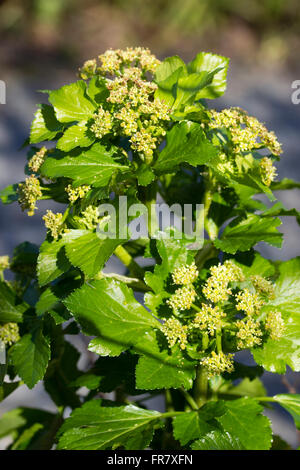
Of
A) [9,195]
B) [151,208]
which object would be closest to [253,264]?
[151,208]

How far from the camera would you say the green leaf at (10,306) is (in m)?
0.83

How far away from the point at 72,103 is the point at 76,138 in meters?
0.06

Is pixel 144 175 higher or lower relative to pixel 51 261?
higher

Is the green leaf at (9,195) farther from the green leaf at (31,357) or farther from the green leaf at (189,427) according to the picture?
the green leaf at (189,427)

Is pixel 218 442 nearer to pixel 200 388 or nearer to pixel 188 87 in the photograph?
pixel 200 388

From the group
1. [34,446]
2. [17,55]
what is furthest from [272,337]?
[17,55]

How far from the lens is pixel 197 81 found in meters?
0.71

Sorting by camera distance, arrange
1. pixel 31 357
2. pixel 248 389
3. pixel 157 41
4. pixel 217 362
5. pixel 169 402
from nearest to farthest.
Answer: pixel 217 362, pixel 31 357, pixel 169 402, pixel 248 389, pixel 157 41

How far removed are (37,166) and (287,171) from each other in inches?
88.2

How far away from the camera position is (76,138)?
0.71 metres

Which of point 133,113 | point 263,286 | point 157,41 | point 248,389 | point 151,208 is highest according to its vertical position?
point 157,41

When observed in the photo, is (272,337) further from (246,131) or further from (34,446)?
(34,446)

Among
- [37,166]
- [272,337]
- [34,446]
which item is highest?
[37,166]

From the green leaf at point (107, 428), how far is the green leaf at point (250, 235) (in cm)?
25
